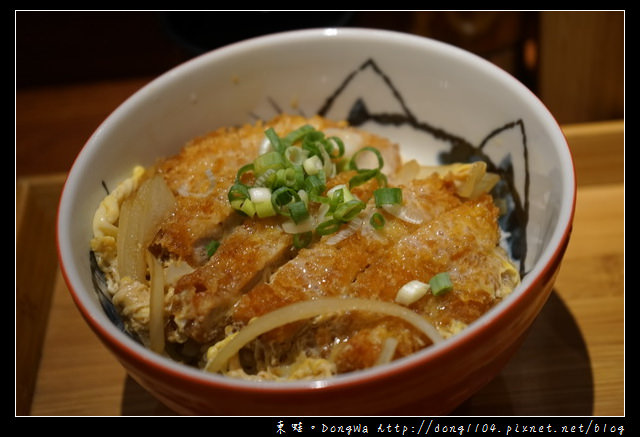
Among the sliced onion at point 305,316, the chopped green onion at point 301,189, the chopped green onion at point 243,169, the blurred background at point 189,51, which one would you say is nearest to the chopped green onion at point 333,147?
the chopped green onion at point 301,189

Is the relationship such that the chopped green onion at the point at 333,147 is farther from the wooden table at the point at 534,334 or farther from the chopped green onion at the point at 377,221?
the wooden table at the point at 534,334

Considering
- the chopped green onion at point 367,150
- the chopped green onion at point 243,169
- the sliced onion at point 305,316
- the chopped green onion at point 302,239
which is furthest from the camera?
the chopped green onion at point 367,150

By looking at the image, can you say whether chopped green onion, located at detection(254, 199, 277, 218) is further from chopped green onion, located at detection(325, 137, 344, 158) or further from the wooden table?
the wooden table

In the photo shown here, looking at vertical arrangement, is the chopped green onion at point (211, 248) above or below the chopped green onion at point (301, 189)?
below

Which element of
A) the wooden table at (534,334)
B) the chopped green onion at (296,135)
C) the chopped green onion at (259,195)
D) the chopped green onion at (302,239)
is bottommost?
the wooden table at (534,334)

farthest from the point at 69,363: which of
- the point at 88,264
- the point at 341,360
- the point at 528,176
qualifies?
the point at 528,176
